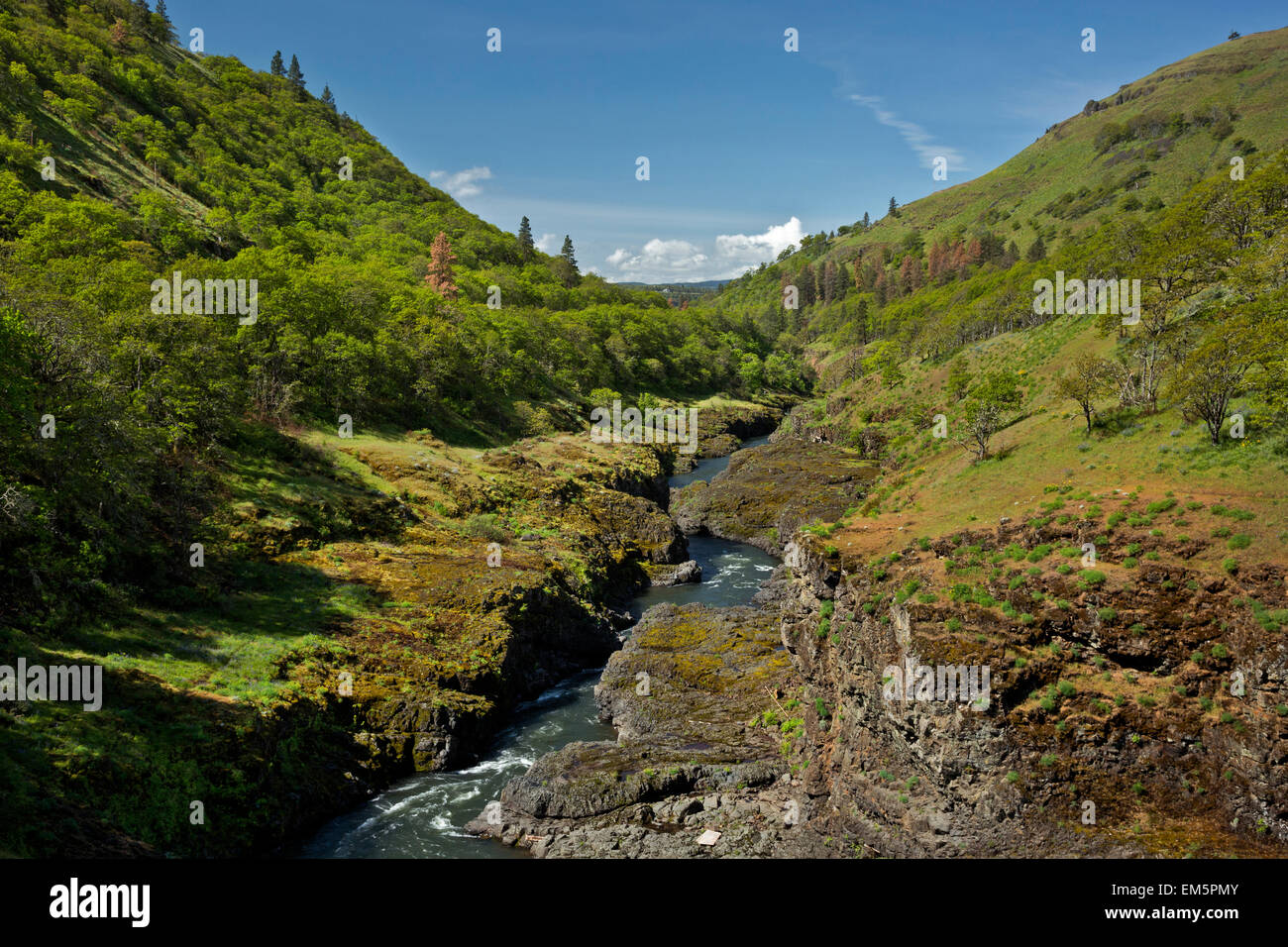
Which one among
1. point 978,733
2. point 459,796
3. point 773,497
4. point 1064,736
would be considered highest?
point 773,497

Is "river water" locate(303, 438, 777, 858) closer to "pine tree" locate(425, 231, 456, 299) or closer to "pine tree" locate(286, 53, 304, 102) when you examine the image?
"pine tree" locate(425, 231, 456, 299)

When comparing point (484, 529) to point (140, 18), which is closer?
point (484, 529)

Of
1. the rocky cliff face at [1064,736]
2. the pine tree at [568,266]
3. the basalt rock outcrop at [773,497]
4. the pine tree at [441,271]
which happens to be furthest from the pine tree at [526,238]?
the rocky cliff face at [1064,736]

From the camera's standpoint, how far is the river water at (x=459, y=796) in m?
23.8

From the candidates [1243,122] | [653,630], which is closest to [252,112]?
[653,630]

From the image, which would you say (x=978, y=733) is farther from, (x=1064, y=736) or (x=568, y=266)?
(x=568, y=266)

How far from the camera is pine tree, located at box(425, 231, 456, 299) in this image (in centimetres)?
10200

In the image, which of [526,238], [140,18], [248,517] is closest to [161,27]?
[140,18]

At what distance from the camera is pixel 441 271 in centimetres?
10856

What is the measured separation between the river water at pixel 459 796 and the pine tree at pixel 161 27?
19775cm

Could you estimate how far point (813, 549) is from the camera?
32094 millimetres

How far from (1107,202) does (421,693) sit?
20161 cm

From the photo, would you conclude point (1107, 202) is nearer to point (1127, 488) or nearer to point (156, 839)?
point (1127, 488)

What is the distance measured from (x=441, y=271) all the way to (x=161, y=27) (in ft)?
399
